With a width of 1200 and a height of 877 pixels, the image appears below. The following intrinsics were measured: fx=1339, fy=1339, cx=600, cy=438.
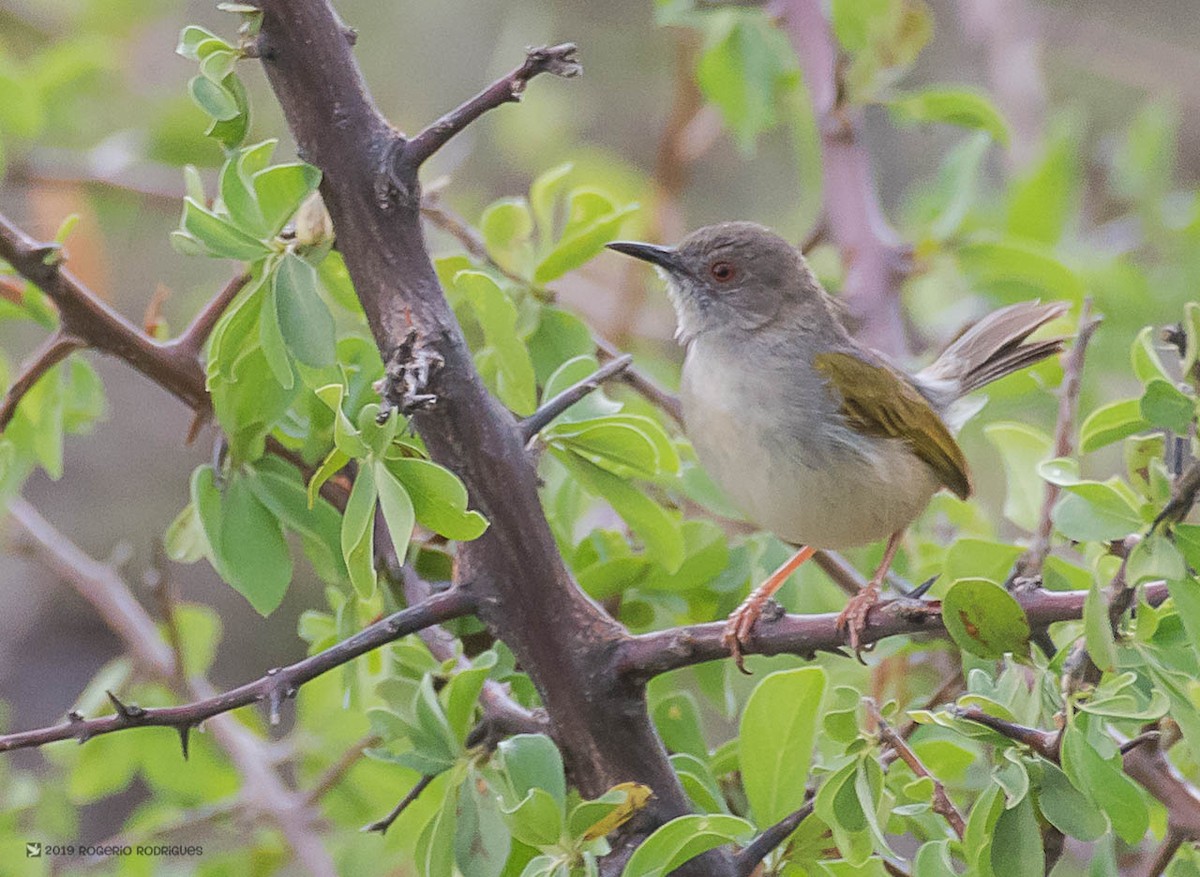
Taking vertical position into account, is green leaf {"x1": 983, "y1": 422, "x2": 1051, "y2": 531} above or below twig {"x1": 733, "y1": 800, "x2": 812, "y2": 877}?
above

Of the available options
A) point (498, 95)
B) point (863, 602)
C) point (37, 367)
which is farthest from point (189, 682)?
point (498, 95)

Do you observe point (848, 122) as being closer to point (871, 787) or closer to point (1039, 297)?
point (1039, 297)

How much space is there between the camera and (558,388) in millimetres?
2168

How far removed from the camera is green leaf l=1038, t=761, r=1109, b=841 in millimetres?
1665

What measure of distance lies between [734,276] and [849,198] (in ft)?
1.28

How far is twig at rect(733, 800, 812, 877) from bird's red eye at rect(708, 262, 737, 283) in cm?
194

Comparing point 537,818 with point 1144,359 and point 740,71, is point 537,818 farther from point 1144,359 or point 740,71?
point 740,71

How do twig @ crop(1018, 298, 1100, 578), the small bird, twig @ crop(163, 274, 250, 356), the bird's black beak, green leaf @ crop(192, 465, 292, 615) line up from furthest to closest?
1. the bird's black beak
2. the small bird
3. twig @ crop(1018, 298, 1100, 578)
4. twig @ crop(163, 274, 250, 356)
5. green leaf @ crop(192, 465, 292, 615)

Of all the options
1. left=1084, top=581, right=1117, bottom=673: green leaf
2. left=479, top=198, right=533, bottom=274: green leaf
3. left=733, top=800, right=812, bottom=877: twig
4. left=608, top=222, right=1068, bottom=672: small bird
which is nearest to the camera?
left=1084, top=581, right=1117, bottom=673: green leaf

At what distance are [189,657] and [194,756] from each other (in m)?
0.24

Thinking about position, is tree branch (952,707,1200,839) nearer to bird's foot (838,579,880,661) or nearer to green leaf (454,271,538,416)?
bird's foot (838,579,880,661)

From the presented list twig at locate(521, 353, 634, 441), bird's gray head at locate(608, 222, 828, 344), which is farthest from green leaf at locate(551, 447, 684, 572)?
bird's gray head at locate(608, 222, 828, 344)

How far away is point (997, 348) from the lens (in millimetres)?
3467

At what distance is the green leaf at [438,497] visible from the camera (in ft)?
5.37
